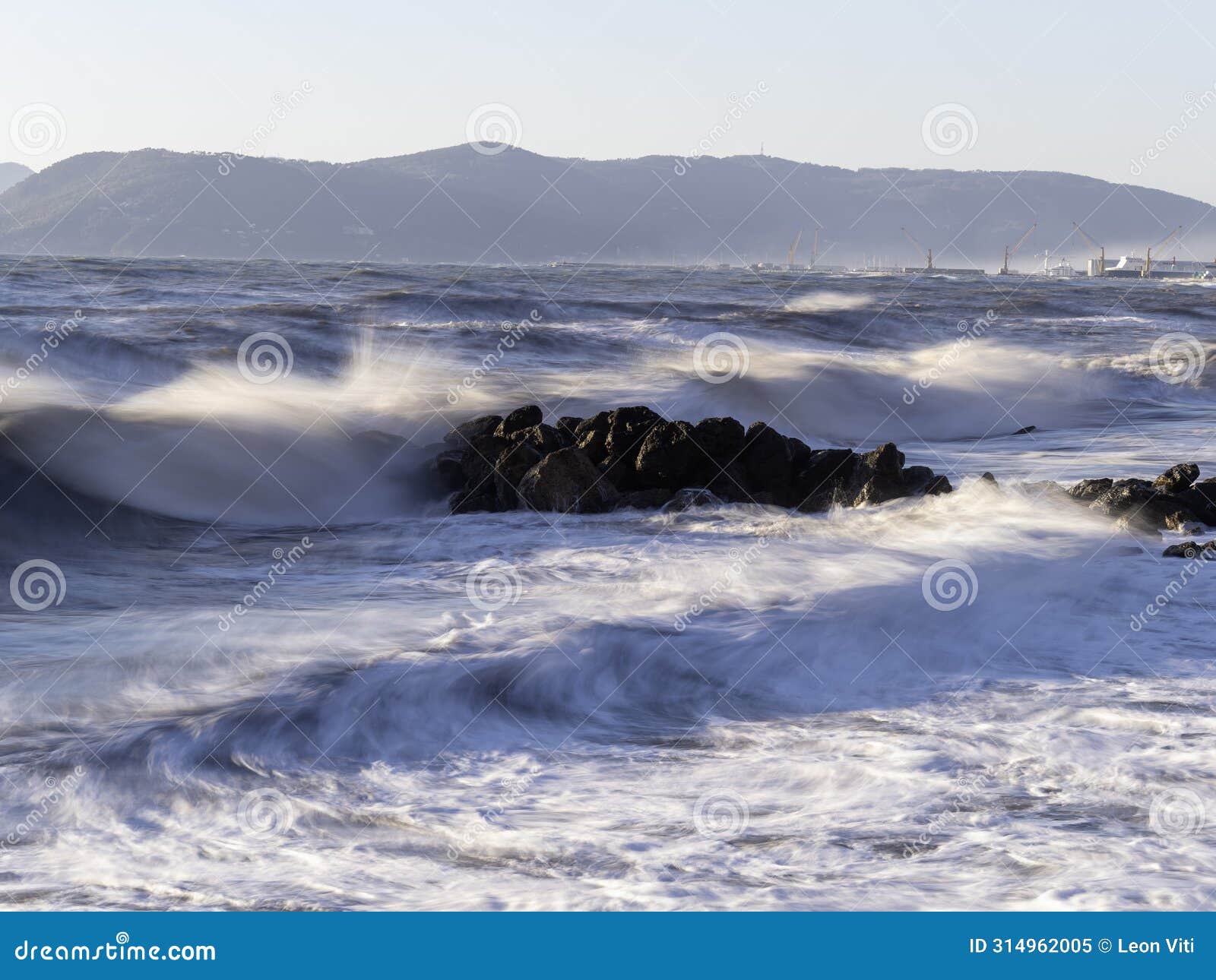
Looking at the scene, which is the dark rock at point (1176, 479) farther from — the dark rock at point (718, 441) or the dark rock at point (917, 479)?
the dark rock at point (718, 441)

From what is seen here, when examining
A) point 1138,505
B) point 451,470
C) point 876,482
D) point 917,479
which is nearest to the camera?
point 1138,505

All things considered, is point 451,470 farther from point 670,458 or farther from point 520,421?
point 670,458

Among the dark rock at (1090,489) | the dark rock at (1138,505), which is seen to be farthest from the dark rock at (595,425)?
the dark rock at (1138,505)

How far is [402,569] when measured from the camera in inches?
438

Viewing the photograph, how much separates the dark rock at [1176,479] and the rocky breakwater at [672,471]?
85.4 inches

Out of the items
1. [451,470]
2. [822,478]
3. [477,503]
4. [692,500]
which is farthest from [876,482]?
[451,470]

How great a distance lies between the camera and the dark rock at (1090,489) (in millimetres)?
11844

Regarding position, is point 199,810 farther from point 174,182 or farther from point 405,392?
point 174,182

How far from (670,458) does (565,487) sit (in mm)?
1298

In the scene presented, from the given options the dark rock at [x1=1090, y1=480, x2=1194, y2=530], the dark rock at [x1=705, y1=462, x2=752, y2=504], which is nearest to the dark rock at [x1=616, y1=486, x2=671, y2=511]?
the dark rock at [x1=705, y1=462, x2=752, y2=504]

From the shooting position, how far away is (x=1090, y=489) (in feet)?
39.2

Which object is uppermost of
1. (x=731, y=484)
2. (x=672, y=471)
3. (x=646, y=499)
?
(x=672, y=471)

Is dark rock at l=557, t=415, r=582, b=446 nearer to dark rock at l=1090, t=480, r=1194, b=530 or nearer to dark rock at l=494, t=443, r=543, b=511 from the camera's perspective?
dark rock at l=494, t=443, r=543, b=511

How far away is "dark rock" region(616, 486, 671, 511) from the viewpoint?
1295 cm
